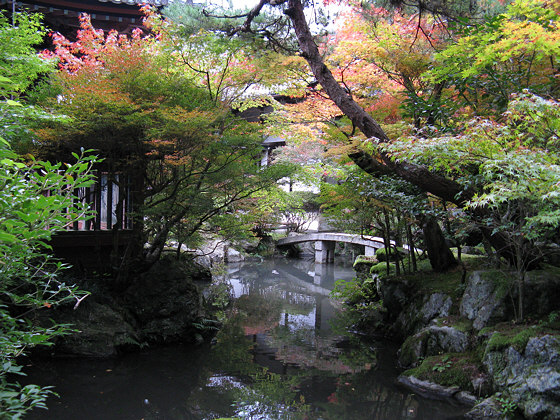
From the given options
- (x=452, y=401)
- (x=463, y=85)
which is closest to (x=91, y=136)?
(x=463, y=85)

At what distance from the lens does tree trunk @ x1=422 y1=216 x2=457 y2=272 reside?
7457 millimetres

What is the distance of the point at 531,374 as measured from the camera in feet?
14.1

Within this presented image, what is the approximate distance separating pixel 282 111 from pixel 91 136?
16.9 feet

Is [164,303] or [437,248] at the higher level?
[437,248]

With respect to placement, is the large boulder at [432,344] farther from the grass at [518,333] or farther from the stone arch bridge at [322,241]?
the stone arch bridge at [322,241]

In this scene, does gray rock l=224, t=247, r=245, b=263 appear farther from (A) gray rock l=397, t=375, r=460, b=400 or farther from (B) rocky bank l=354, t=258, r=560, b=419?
(A) gray rock l=397, t=375, r=460, b=400

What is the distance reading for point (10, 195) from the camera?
174cm

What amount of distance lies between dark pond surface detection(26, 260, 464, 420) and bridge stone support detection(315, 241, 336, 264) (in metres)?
10.2

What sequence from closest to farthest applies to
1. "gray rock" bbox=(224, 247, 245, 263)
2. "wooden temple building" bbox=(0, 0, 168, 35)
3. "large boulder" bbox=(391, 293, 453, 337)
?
"large boulder" bbox=(391, 293, 453, 337), "wooden temple building" bbox=(0, 0, 168, 35), "gray rock" bbox=(224, 247, 245, 263)

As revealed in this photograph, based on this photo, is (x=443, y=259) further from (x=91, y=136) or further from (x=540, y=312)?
(x=91, y=136)

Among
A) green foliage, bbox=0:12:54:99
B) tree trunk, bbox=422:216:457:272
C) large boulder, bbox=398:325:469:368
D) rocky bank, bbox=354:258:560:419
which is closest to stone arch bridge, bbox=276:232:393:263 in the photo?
tree trunk, bbox=422:216:457:272

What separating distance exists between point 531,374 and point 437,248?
11.4 feet

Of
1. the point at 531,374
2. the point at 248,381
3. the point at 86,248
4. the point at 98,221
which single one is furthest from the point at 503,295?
the point at 86,248

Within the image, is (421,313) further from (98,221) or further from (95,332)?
(98,221)
